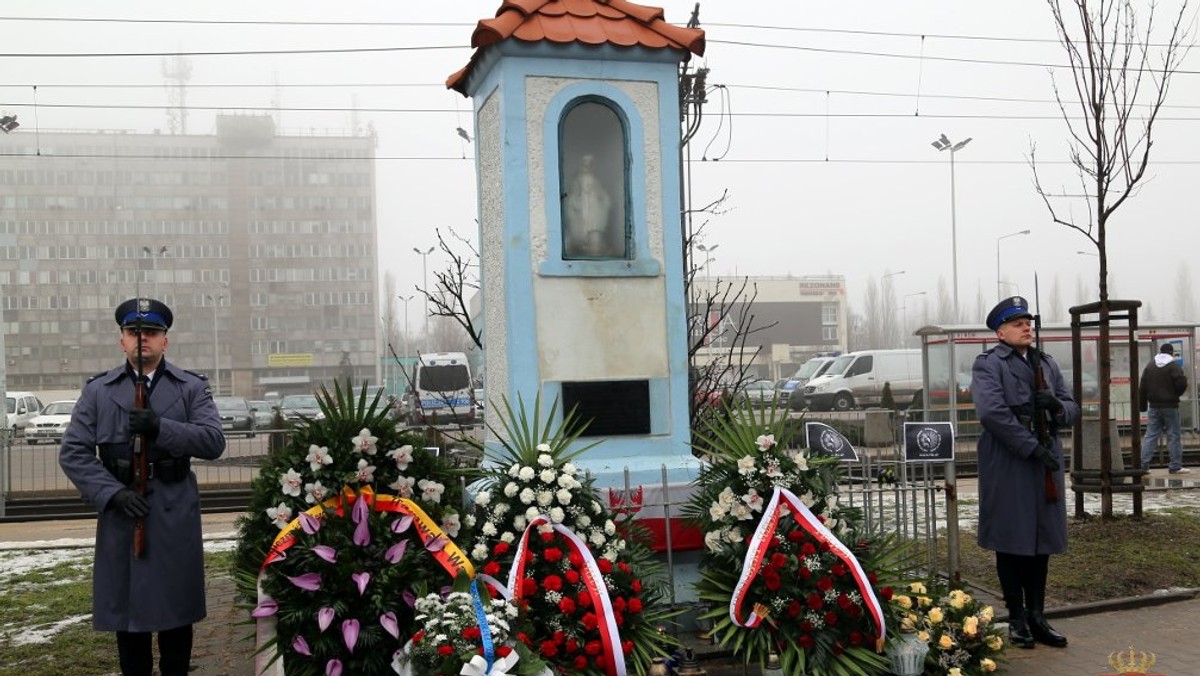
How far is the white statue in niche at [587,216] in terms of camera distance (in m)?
6.24

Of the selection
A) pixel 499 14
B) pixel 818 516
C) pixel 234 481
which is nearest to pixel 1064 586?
pixel 818 516

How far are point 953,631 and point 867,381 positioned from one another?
30.2m

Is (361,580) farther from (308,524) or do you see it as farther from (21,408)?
(21,408)

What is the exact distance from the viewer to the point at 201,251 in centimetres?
6694

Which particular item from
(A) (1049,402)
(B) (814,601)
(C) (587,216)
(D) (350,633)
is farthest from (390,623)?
(A) (1049,402)

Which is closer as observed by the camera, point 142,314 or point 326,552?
point 326,552

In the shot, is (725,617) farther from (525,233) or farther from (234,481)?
(234,481)

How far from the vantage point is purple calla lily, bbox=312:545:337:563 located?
15.4 ft

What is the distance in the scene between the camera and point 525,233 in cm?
596

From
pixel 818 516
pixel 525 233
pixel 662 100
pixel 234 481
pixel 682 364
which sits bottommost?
pixel 234 481

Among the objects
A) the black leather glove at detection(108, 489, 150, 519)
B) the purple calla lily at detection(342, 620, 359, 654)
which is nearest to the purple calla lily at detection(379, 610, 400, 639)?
the purple calla lily at detection(342, 620, 359, 654)

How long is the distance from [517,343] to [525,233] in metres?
0.62

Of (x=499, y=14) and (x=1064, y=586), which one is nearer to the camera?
(x=499, y=14)

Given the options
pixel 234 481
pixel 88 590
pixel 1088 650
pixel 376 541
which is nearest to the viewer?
pixel 376 541
